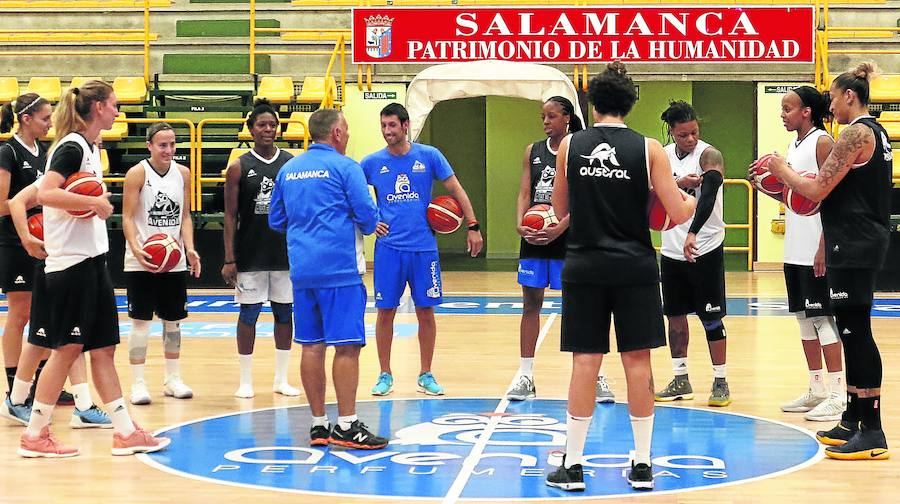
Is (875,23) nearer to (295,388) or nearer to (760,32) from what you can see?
(760,32)

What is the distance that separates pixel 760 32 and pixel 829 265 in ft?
35.6

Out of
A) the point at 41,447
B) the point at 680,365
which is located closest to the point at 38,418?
the point at 41,447

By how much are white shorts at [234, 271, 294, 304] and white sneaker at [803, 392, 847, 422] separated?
126 inches

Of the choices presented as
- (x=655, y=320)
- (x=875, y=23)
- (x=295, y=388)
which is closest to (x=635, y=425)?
(x=655, y=320)

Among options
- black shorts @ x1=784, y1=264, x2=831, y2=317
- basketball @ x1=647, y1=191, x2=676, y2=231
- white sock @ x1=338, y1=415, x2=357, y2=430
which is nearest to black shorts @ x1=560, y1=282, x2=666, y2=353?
basketball @ x1=647, y1=191, x2=676, y2=231

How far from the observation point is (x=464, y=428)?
6.70 meters

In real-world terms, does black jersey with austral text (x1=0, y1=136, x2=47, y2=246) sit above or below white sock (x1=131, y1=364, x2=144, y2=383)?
above

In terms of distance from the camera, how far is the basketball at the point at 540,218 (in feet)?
23.4

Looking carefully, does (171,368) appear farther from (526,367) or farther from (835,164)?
(835,164)

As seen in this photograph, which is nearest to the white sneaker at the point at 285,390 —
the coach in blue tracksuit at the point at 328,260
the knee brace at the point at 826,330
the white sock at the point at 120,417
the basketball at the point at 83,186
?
the coach in blue tracksuit at the point at 328,260

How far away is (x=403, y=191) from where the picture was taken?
784cm

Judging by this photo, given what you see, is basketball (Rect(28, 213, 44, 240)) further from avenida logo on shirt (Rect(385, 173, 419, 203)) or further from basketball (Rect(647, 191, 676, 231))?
basketball (Rect(647, 191, 676, 231))

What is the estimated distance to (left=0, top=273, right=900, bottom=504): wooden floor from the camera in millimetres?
5336

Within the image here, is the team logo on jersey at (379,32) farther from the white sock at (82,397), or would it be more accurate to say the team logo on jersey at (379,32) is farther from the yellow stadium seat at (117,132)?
the white sock at (82,397)
